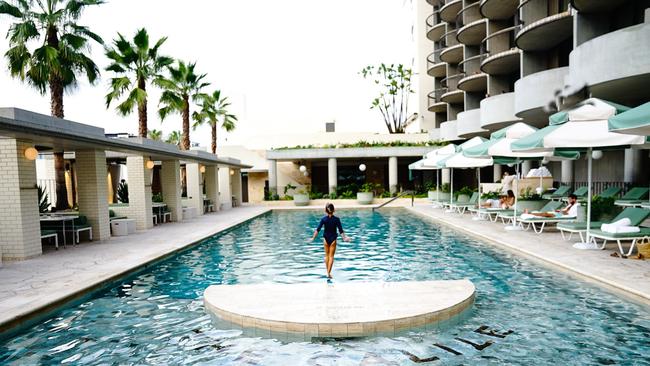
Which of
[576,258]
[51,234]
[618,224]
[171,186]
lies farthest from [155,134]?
[618,224]

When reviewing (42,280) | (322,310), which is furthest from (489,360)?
(42,280)

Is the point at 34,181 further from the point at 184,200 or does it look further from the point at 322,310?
the point at 184,200

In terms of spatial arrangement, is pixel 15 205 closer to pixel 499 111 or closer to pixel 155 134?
pixel 499 111

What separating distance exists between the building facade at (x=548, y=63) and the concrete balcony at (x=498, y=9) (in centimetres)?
6

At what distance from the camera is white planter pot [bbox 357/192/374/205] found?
94.0ft

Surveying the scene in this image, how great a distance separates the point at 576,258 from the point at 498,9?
20.7 meters

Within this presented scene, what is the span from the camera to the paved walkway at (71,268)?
22.3 feet

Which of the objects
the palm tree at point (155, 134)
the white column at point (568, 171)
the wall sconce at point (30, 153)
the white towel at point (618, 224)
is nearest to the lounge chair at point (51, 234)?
the wall sconce at point (30, 153)

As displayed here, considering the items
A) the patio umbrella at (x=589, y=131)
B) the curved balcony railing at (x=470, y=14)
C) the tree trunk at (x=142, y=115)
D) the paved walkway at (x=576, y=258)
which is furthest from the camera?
the curved balcony railing at (x=470, y=14)

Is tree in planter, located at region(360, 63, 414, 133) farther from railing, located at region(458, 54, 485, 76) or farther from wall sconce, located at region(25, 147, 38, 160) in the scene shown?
wall sconce, located at region(25, 147, 38, 160)

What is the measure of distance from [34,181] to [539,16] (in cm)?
2216

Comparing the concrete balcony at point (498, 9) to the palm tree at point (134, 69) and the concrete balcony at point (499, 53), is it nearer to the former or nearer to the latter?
the concrete balcony at point (499, 53)

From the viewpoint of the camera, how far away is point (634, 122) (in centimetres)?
690

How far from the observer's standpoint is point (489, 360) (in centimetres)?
483
